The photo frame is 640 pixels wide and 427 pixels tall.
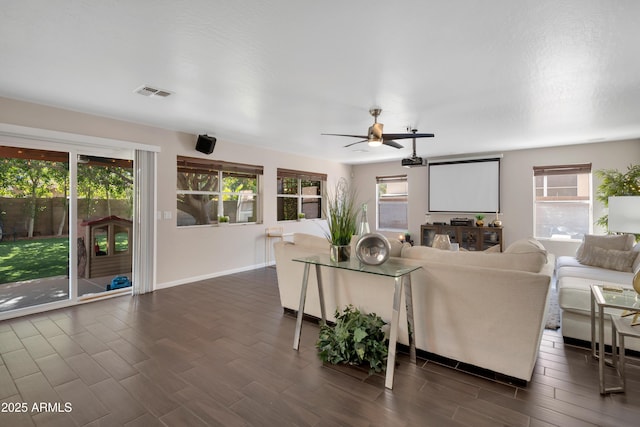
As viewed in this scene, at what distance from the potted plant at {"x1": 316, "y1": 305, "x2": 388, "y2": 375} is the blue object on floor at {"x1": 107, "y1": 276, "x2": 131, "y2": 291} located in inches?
136

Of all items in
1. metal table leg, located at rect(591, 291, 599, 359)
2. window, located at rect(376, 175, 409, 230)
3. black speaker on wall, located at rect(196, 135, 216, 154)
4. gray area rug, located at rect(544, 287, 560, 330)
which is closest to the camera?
metal table leg, located at rect(591, 291, 599, 359)

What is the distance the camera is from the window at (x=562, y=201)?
5969mm

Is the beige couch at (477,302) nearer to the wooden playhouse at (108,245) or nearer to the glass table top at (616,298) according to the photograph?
the glass table top at (616,298)

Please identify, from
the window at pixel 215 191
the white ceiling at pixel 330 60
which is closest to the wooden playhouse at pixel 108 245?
the window at pixel 215 191

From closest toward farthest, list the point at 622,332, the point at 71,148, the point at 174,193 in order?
the point at 622,332, the point at 71,148, the point at 174,193

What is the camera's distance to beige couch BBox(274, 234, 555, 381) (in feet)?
7.00

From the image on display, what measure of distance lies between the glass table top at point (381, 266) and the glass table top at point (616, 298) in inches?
48.1

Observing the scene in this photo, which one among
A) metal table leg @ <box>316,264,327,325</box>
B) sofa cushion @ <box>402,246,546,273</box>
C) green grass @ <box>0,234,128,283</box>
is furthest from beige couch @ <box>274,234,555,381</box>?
green grass @ <box>0,234,128,283</box>

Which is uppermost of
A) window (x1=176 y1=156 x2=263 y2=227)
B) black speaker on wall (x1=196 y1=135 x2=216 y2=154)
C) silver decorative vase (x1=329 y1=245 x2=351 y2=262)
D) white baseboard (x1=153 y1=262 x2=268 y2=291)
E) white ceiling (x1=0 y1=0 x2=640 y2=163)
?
white ceiling (x1=0 y1=0 x2=640 y2=163)

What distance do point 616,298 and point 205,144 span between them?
5.23 metres

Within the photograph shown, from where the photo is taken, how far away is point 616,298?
217cm

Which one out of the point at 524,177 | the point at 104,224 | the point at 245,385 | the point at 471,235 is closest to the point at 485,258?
the point at 245,385

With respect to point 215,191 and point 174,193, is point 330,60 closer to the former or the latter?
point 174,193

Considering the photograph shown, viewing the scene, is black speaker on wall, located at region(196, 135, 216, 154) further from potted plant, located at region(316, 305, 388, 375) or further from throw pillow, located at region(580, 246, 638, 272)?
throw pillow, located at region(580, 246, 638, 272)
